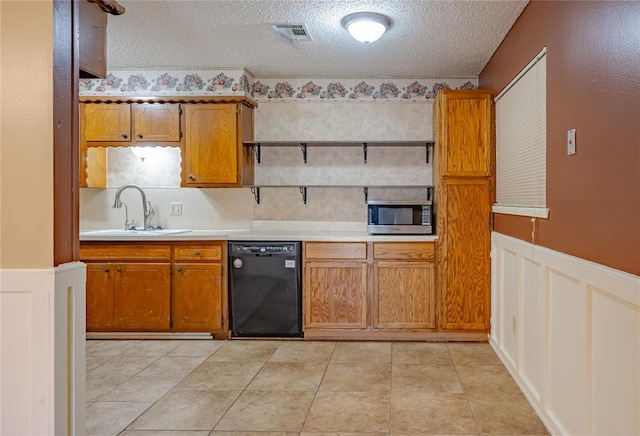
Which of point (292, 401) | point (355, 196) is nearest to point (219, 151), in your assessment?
point (355, 196)

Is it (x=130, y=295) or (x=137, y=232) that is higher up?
(x=137, y=232)

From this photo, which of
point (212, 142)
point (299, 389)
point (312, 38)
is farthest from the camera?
point (212, 142)

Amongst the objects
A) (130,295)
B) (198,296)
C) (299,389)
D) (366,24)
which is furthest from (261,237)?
(366,24)

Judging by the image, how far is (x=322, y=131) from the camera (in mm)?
4363

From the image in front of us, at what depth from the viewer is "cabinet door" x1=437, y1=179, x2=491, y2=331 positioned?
12.2ft

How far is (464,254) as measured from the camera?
3725 mm

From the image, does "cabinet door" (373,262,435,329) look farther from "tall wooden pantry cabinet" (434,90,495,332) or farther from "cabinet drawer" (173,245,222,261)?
"cabinet drawer" (173,245,222,261)

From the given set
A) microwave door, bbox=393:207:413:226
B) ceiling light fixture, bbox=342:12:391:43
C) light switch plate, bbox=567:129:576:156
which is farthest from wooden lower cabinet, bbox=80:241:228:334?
light switch plate, bbox=567:129:576:156

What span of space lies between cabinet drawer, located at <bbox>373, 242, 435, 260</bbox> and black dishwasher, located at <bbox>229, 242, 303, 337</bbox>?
25.0 inches

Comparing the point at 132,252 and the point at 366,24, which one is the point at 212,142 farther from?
the point at 366,24

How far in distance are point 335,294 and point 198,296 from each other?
1090 millimetres

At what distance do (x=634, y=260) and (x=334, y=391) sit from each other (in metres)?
1.80

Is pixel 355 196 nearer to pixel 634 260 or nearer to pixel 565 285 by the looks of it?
pixel 565 285

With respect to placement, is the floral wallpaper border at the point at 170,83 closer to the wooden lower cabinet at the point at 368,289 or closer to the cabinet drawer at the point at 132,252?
the cabinet drawer at the point at 132,252
